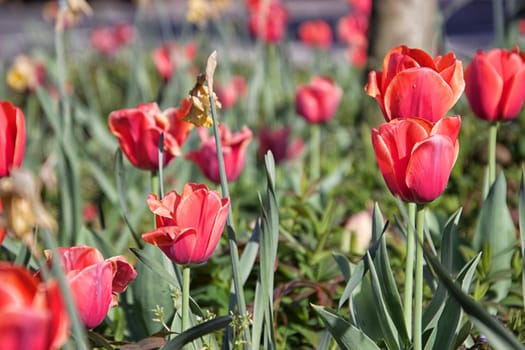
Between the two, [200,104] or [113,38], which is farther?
[113,38]

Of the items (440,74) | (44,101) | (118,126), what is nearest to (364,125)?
(44,101)

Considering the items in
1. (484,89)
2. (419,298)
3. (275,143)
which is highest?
(484,89)

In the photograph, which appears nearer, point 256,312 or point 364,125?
point 256,312

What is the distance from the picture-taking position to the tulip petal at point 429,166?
116 cm

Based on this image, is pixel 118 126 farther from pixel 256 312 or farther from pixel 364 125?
pixel 364 125

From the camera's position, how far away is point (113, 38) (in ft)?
18.8

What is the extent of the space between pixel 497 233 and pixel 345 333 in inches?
28.4

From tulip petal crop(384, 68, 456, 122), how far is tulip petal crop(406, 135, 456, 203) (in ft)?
0.31

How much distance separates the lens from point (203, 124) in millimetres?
1297

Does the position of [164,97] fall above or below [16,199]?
below

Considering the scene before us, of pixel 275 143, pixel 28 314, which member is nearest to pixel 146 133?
pixel 28 314

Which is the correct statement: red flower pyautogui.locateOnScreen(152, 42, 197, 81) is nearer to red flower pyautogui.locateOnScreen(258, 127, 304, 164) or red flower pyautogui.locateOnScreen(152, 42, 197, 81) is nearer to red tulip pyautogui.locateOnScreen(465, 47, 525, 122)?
red flower pyautogui.locateOnScreen(258, 127, 304, 164)

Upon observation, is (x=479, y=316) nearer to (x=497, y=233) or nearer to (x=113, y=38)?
(x=497, y=233)

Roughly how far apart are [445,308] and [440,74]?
0.33 meters
